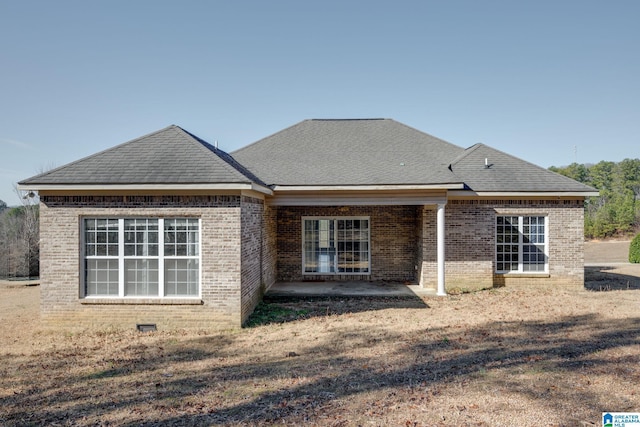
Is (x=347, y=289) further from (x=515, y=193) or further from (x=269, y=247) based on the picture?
(x=515, y=193)

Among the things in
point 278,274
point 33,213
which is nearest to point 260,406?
point 278,274

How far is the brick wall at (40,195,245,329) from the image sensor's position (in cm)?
911

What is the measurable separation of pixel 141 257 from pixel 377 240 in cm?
845

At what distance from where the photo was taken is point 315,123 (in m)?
17.6

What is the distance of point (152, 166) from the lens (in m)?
9.38

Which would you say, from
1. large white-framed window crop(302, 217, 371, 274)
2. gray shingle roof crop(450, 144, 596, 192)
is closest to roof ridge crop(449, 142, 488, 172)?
gray shingle roof crop(450, 144, 596, 192)

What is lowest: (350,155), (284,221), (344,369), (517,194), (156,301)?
(344,369)

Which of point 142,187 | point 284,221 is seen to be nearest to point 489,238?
point 284,221

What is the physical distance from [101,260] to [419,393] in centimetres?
760

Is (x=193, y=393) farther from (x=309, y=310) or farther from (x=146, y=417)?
(x=309, y=310)

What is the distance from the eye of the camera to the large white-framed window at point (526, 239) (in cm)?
1341

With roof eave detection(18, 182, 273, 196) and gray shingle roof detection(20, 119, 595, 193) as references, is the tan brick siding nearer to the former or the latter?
roof eave detection(18, 182, 273, 196)
